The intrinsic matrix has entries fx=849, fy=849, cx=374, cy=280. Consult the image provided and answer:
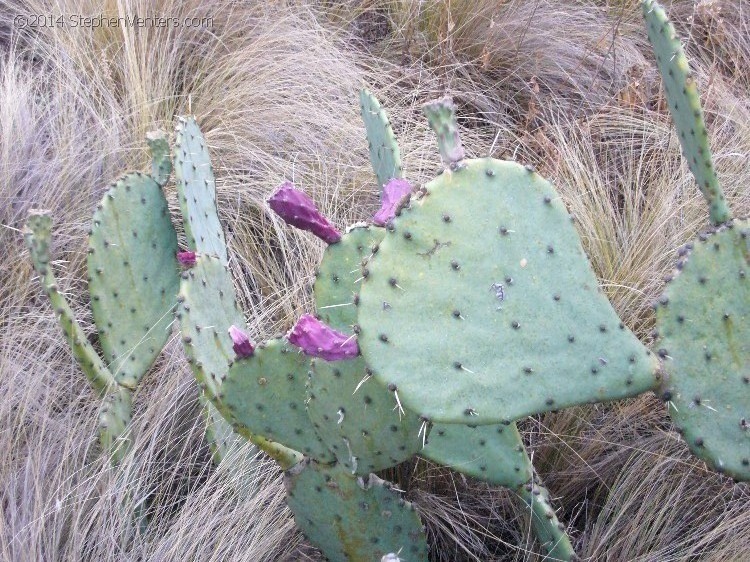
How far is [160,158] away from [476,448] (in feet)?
3.07

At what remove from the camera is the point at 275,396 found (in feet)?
4.44

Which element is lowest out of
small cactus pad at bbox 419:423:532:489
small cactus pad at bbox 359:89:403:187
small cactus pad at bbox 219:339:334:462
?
small cactus pad at bbox 419:423:532:489

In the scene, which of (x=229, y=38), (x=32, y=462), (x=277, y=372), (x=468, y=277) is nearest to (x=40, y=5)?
(x=229, y=38)

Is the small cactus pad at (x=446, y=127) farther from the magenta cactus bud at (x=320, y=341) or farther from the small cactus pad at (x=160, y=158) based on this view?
the small cactus pad at (x=160, y=158)

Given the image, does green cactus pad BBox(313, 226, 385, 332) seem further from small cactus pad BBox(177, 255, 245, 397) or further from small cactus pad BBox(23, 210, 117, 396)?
small cactus pad BBox(23, 210, 117, 396)

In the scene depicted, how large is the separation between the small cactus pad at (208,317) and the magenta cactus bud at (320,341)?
271 millimetres

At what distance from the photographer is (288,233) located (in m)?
2.53

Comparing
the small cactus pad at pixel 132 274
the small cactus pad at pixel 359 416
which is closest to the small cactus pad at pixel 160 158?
the small cactus pad at pixel 132 274

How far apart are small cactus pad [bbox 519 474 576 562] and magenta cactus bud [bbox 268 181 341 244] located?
61cm

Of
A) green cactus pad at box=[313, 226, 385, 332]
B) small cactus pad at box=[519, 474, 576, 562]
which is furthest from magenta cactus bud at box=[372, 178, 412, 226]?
small cactus pad at box=[519, 474, 576, 562]

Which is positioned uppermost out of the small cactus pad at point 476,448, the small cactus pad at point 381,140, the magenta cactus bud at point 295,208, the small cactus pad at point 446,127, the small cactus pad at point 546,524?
the small cactus pad at point 446,127

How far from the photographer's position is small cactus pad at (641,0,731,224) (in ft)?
4.24

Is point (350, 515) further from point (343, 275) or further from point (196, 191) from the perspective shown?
point (196, 191)

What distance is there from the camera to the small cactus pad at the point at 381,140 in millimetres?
1575
